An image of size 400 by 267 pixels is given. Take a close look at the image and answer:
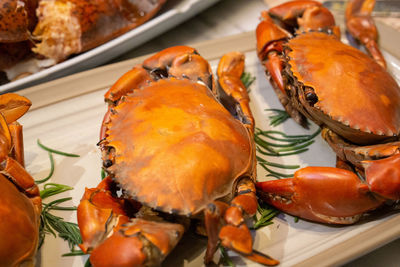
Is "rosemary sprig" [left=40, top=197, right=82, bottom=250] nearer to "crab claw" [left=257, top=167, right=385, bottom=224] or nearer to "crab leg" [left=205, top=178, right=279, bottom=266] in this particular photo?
"crab leg" [left=205, top=178, right=279, bottom=266]

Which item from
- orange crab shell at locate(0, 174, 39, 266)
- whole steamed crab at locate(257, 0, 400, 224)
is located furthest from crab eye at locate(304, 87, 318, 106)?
orange crab shell at locate(0, 174, 39, 266)

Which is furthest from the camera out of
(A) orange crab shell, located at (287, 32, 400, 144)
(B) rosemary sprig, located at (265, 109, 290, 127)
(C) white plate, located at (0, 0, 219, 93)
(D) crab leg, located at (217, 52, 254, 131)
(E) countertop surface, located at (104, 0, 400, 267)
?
(E) countertop surface, located at (104, 0, 400, 267)

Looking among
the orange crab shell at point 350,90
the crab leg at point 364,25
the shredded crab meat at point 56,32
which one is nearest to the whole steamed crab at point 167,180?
the orange crab shell at point 350,90

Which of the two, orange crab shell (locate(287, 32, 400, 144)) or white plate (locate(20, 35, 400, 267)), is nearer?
white plate (locate(20, 35, 400, 267))

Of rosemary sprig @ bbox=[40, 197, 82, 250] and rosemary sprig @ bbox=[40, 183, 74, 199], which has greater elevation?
rosemary sprig @ bbox=[40, 183, 74, 199]

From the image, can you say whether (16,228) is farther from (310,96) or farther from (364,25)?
(364,25)

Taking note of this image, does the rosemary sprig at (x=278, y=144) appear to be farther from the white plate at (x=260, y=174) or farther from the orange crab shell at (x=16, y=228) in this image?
the orange crab shell at (x=16, y=228)

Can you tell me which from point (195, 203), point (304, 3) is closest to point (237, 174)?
point (195, 203)

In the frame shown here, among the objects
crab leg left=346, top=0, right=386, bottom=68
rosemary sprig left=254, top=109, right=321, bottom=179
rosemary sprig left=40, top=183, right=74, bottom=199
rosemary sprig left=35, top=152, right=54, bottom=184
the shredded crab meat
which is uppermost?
the shredded crab meat
